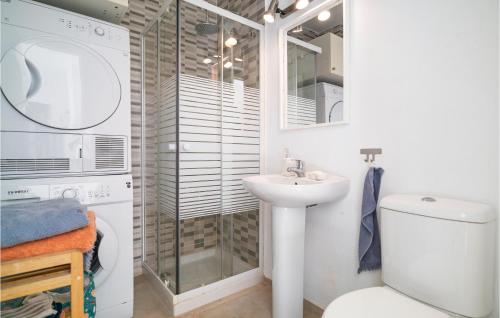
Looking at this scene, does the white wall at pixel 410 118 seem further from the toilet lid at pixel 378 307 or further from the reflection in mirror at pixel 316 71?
the toilet lid at pixel 378 307

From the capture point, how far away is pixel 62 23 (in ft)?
4.09

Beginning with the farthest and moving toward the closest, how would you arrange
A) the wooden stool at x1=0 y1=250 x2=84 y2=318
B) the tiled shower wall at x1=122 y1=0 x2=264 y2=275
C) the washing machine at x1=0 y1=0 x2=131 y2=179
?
1. the tiled shower wall at x1=122 y1=0 x2=264 y2=275
2. the washing machine at x1=0 y1=0 x2=131 y2=179
3. the wooden stool at x1=0 y1=250 x2=84 y2=318

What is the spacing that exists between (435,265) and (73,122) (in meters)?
1.82

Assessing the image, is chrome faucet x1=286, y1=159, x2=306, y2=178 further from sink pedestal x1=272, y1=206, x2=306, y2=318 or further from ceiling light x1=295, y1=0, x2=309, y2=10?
ceiling light x1=295, y1=0, x2=309, y2=10

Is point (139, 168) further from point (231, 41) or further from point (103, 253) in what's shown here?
point (231, 41)

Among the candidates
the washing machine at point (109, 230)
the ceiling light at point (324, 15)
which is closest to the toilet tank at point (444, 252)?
the ceiling light at point (324, 15)

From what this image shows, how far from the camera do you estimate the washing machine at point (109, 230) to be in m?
1.27

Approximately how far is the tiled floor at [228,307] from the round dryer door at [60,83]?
1.27m

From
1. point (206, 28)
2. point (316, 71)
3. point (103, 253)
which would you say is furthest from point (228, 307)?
point (206, 28)

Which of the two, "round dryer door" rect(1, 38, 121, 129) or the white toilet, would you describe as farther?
"round dryer door" rect(1, 38, 121, 129)

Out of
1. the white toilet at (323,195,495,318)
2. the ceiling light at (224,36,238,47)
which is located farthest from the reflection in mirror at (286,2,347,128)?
the white toilet at (323,195,495,318)

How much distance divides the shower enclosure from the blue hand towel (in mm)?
930

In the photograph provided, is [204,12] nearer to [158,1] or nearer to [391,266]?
[158,1]

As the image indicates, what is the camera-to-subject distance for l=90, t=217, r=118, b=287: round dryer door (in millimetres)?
1315
